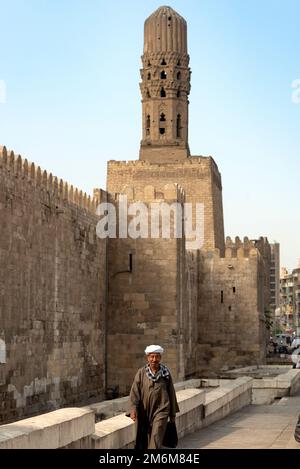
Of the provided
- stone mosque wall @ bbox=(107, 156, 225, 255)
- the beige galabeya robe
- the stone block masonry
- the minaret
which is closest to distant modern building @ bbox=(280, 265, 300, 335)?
the minaret

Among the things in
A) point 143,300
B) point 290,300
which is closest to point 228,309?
point 143,300

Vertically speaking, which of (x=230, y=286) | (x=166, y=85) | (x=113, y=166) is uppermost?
(x=166, y=85)

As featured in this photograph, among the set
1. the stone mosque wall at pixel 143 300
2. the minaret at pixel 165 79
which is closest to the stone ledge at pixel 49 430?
the stone mosque wall at pixel 143 300

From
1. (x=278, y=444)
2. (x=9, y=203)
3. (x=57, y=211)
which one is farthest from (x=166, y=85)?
(x=278, y=444)

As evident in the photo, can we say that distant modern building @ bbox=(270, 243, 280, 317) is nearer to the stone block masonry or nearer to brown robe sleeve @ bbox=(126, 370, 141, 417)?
the stone block masonry

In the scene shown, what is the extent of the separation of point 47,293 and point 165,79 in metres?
32.2

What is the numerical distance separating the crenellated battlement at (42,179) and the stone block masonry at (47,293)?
0.7 inches

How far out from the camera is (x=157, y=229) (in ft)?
73.4

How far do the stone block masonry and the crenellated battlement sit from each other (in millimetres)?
19

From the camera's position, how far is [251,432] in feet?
38.0

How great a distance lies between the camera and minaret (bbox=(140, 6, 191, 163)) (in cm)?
4884

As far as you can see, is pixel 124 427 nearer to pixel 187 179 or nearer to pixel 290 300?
pixel 187 179

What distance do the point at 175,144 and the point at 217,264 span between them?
15.4 m
